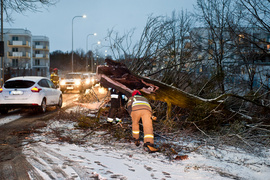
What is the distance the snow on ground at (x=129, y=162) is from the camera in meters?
3.94

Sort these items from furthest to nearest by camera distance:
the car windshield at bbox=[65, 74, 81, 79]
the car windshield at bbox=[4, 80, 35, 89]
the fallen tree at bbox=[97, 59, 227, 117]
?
the car windshield at bbox=[65, 74, 81, 79] < the car windshield at bbox=[4, 80, 35, 89] < the fallen tree at bbox=[97, 59, 227, 117]

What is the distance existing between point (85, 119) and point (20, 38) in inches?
2269

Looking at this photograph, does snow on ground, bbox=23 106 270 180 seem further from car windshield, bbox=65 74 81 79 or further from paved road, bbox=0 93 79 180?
car windshield, bbox=65 74 81 79

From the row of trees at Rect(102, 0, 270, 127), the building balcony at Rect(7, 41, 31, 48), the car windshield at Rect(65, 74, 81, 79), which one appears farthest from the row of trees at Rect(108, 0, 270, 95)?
the building balcony at Rect(7, 41, 31, 48)

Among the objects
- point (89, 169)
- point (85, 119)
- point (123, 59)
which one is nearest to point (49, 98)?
point (123, 59)

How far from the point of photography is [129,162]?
4.50 metres

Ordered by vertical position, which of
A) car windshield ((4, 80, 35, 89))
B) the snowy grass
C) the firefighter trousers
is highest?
car windshield ((4, 80, 35, 89))

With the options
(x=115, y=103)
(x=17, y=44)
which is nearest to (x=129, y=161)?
(x=115, y=103)

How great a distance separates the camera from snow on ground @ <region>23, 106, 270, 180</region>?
3943mm

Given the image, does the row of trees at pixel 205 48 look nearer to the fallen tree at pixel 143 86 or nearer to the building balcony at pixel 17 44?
the fallen tree at pixel 143 86

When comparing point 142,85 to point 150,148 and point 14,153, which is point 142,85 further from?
point 14,153

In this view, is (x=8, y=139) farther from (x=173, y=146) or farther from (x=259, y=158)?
(x=259, y=158)

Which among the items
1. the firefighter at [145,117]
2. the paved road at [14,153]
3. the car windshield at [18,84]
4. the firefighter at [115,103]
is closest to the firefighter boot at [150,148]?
the firefighter at [145,117]

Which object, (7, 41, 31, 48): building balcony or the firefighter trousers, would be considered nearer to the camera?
the firefighter trousers
